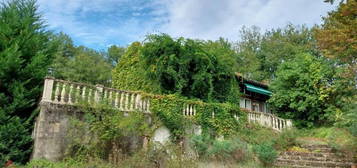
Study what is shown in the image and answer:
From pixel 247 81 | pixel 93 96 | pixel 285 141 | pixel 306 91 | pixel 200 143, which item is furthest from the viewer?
pixel 247 81

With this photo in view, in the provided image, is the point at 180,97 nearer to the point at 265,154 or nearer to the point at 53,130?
the point at 265,154

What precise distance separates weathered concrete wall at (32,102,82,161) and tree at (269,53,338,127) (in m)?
12.6

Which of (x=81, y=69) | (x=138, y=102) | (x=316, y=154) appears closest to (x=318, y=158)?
(x=316, y=154)

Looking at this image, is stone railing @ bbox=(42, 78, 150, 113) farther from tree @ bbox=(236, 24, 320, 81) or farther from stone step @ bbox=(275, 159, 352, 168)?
tree @ bbox=(236, 24, 320, 81)

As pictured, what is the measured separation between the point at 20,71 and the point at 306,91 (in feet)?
47.0

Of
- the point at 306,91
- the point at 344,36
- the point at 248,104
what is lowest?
the point at 248,104

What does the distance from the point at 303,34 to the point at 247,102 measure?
46.3ft

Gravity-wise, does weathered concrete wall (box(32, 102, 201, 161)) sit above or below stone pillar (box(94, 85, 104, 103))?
below

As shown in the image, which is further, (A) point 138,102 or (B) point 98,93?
(A) point 138,102

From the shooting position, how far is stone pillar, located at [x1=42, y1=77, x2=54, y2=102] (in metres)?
7.85

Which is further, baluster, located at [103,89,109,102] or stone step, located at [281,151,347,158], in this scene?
stone step, located at [281,151,347,158]

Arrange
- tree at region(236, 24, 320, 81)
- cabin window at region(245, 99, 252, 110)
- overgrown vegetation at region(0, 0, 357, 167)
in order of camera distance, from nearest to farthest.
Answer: overgrown vegetation at region(0, 0, 357, 167) → cabin window at region(245, 99, 252, 110) → tree at region(236, 24, 320, 81)

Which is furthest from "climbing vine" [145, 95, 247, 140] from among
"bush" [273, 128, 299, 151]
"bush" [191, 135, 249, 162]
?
"bush" [273, 128, 299, 151]

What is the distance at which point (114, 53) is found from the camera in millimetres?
36344
